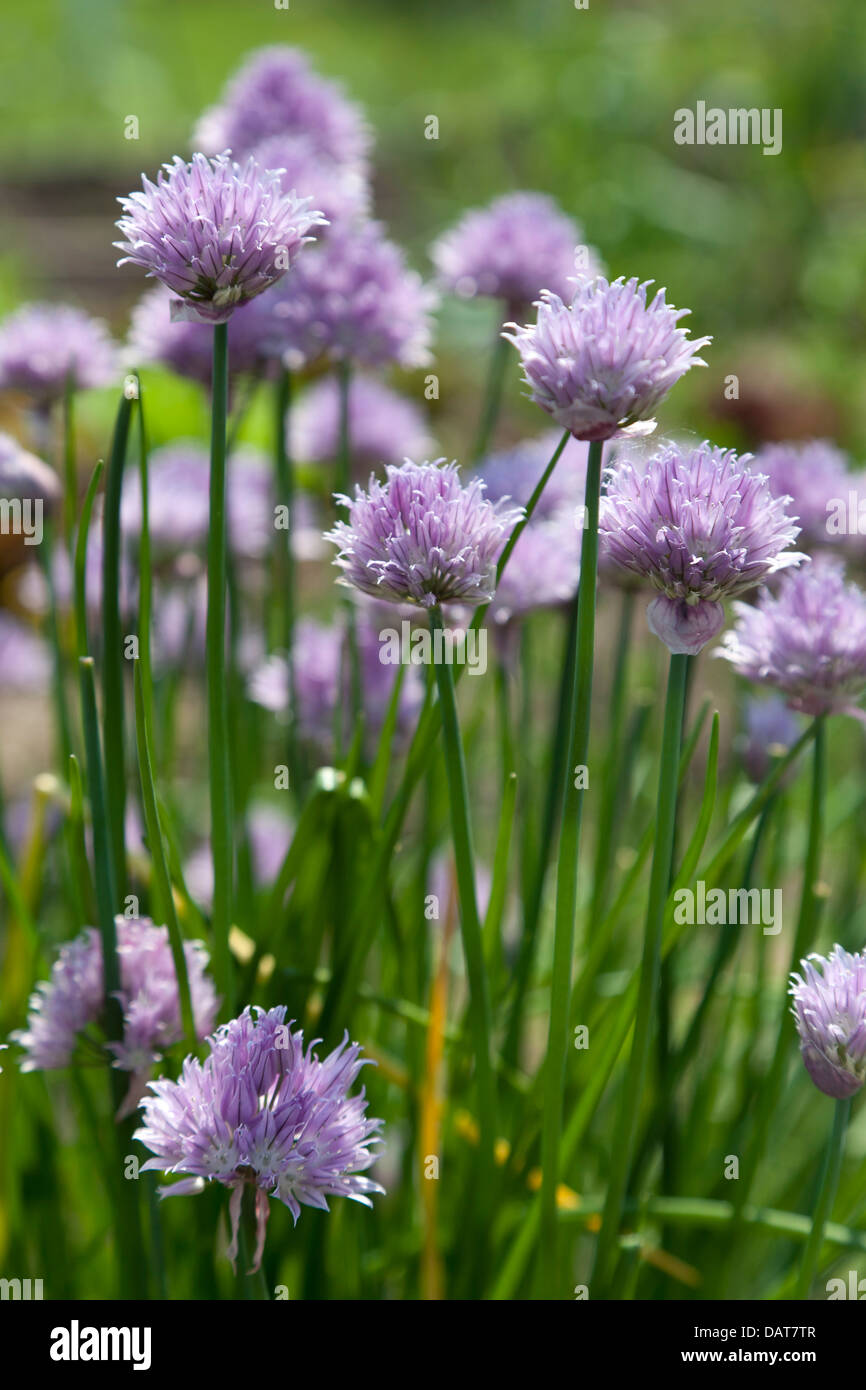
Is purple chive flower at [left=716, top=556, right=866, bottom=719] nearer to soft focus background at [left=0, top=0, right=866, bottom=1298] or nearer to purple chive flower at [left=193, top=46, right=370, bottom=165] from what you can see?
soft focus background at [left=0, top=0, right=866, bottom=1298]

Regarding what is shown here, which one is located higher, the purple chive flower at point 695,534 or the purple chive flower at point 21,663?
the purple chive flower at point 21,663

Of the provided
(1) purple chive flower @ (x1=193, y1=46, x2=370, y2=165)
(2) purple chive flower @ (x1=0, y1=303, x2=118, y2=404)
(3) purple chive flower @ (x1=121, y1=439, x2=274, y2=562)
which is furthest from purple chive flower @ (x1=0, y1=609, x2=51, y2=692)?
(1) purple chive flower @ (x1=193, y1=46, x2=370, y2=165)

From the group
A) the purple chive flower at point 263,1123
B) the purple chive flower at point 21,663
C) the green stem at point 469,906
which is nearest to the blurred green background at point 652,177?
the purple chive flower at point 21,663

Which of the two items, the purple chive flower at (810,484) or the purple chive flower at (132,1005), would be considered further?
the purple chive flower at (810,484)

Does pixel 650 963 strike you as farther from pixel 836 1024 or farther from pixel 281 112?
pixel 281 112

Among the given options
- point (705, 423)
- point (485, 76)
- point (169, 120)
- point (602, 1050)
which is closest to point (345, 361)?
point (602, 1050)

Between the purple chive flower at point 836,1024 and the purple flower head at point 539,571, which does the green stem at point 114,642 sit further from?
the purple chive flower at point 836,1024
